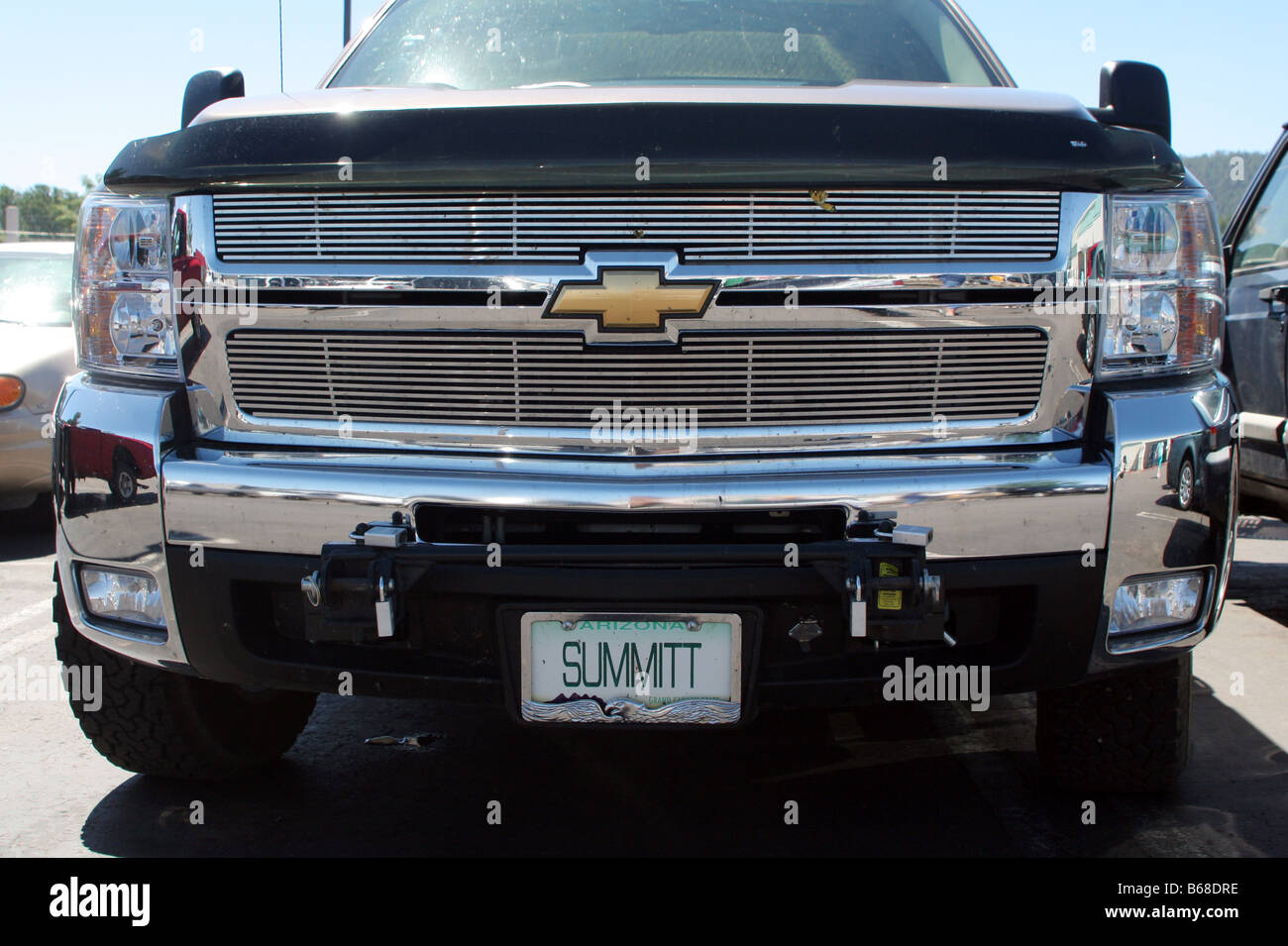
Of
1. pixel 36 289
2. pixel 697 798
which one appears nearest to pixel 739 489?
pixel 697 798

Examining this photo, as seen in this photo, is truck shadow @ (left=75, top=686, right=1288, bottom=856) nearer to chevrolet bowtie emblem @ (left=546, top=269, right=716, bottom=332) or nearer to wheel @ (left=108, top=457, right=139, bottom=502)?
wheel @ (left=108, top=457, right=139, bottom=502)

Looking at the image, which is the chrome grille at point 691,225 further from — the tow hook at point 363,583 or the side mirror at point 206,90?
the side mirror at point 206,90

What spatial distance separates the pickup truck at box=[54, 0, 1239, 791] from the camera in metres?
2.26

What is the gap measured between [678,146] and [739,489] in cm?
62

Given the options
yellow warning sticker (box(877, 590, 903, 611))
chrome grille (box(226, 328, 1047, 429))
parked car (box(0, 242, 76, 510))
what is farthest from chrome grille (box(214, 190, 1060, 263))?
parked car (box(0, 242, 76, 510))

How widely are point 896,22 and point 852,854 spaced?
2.40 meters

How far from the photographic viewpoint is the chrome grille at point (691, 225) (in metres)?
2.29

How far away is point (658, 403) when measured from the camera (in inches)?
93.0

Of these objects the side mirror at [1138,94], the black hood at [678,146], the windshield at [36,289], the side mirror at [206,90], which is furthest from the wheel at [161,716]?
the windshield at [36,289]

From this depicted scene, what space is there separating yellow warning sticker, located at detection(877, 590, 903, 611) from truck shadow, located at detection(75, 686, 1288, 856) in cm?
72

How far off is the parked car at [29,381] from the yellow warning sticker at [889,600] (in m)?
4.84

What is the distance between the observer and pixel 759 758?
3.25 meters

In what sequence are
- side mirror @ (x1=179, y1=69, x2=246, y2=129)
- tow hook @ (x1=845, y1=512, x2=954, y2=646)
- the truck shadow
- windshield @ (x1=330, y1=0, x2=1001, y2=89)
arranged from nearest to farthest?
tow hook @ (x1=845, y1=512, x2=954, y2=646), the truck shadow, side mirror @ (x1=179, y1=69, x2=246, y2=129), windshield @ (x1=330, y1=0, x2=1001, y2=89)

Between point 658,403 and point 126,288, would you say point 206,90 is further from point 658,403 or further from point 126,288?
point 658,403
